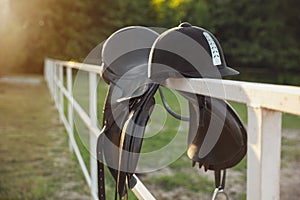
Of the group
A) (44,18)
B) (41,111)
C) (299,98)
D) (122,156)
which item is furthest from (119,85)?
(44,18)

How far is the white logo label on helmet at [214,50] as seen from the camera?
0.95m

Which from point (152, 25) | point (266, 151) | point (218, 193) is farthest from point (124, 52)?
point (152, 25)

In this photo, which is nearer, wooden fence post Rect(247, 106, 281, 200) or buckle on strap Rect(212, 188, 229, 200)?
wooden fence post Rect(247, 106, 281, 200)

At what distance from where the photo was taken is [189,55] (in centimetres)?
95

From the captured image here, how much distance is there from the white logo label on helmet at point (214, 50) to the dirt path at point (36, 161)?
1.87m

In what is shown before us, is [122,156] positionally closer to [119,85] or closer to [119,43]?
[119,85]

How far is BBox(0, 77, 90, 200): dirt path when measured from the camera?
2.70 meters

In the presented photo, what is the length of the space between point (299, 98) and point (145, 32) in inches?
32.7

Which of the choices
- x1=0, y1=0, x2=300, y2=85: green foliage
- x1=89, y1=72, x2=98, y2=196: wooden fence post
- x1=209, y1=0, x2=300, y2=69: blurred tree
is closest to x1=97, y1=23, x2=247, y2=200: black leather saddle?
x1=89, y1=72, x2=98, y2=196: wooden fence post

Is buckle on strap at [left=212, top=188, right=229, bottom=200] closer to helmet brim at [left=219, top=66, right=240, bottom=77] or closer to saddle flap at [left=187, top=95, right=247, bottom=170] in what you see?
saddle flap at [left=187, top=95, right=247, bottom=170]

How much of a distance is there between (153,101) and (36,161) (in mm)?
2552

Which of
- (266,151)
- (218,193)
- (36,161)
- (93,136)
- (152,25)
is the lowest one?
(152,25)

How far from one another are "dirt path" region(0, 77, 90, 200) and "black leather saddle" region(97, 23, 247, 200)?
1545 millimetres

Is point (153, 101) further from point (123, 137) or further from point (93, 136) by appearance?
Result: point (93, 136)
